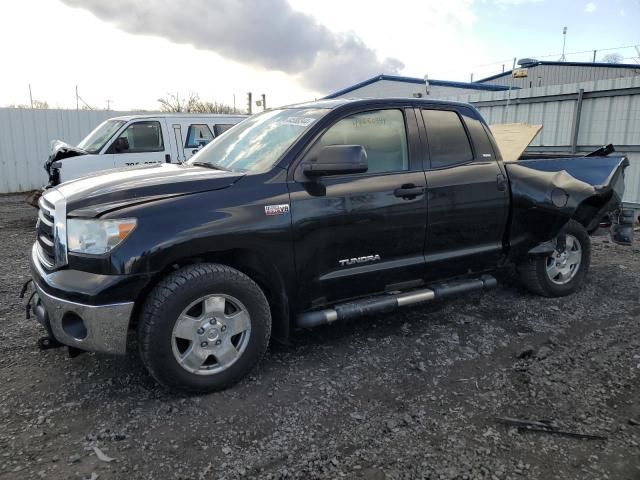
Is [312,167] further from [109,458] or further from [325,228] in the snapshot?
[109,458]

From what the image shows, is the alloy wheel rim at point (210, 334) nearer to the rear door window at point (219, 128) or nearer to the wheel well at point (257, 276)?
the wheel well at point (257, 276)

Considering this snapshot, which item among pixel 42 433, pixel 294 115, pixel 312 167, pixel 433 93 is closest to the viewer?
pixel 42 433

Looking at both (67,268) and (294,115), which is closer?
(67,268)

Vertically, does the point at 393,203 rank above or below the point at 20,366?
above

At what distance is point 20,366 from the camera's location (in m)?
3.60

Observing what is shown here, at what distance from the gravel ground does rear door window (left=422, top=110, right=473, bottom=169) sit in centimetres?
147

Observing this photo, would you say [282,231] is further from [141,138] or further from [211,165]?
[141,138]

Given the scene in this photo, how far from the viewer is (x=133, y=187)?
311 cm

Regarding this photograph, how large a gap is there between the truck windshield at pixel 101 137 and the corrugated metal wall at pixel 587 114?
9775 millimetres

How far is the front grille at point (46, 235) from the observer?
10.5ft

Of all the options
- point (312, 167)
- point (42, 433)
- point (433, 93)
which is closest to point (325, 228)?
point (312, 167)

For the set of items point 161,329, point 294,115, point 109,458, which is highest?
point 294,115

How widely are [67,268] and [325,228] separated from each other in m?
1.67

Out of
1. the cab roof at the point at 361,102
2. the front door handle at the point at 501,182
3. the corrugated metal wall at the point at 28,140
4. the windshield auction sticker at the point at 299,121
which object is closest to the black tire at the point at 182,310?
the windshield auction sticker at the point at 299,121
